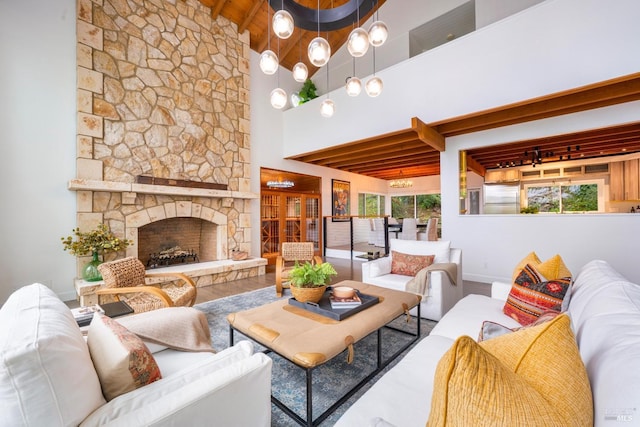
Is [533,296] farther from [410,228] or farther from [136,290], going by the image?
[410,228]

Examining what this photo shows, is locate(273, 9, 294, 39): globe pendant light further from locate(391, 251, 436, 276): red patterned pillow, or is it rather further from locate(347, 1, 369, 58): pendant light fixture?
locate(391, 251, 436, 276): red patterned pillow

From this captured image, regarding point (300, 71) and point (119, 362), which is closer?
point (119, 362)

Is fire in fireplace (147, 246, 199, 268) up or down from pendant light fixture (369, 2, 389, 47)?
down

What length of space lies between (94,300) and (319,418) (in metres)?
3.34

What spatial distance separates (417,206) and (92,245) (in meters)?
10.3

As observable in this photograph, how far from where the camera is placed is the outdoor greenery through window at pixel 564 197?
7.48m

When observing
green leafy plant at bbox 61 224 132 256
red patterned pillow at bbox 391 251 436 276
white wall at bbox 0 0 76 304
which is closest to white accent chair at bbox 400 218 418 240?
red patterned pillow at bbox 391 251 436 276

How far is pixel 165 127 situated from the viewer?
4.52m

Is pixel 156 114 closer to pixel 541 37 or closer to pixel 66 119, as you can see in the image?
pixel 66 119

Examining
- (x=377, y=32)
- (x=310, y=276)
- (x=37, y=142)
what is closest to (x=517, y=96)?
(x=377, y=32)

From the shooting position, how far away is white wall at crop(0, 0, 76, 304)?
11.1 ft

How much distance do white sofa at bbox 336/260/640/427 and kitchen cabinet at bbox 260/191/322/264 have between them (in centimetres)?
500

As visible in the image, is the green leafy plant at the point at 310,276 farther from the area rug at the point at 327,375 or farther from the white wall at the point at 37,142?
the white wall at the point at 37,142

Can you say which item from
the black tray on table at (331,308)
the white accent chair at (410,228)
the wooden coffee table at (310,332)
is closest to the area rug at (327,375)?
the wooden coffee table at (310,332)
